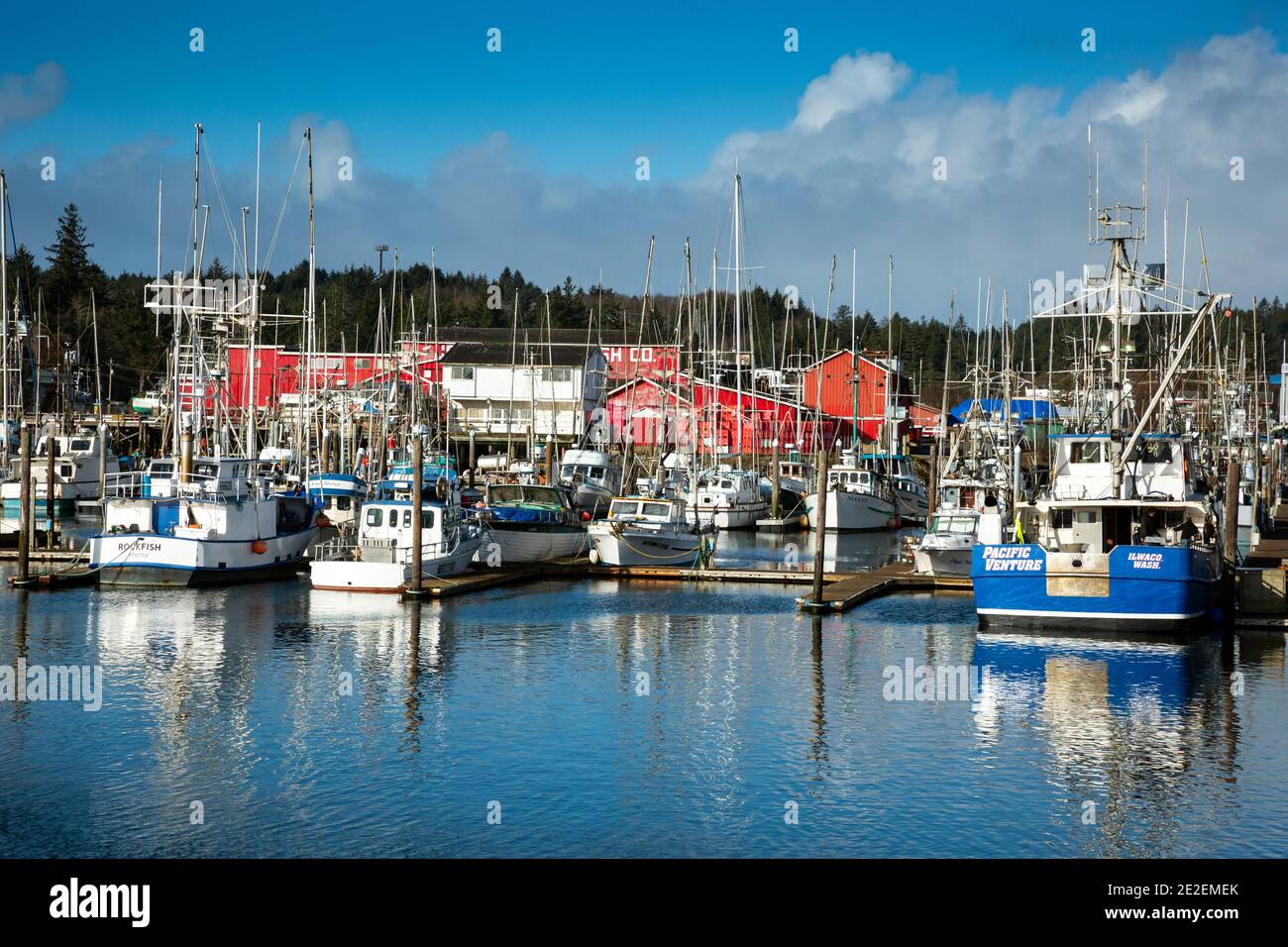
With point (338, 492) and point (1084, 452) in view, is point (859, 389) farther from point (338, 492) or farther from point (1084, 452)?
point (1084, 452)

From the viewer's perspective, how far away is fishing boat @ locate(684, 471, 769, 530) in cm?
A: 7312

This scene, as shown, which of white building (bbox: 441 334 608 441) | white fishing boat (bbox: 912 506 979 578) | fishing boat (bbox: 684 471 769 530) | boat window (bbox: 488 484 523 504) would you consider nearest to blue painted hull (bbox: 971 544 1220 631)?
white fishing boat (bbox: 912 506 979 578)

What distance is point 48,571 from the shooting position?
146ft

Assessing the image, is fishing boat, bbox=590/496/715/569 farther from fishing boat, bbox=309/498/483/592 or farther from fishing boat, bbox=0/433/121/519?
fishing boat, bbox=0/433/121/519

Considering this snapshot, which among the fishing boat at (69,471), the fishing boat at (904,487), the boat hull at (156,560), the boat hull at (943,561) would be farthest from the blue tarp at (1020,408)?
the boat hull at (156,560)

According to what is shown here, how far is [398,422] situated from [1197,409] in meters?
47.0

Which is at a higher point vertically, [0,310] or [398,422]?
[0,310]

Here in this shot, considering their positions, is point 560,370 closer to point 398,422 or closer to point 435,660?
point 398,422

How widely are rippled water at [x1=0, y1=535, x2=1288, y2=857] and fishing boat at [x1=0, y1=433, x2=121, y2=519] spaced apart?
41.5 m

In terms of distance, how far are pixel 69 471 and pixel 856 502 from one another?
1789 inches

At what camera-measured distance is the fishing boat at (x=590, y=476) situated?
74.2m

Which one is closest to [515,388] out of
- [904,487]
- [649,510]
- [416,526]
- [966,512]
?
[904,487]
